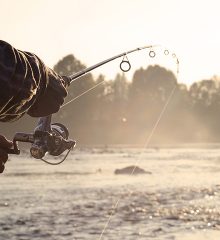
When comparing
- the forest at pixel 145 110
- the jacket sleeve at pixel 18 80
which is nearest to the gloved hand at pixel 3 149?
the jacket sleeve at pixel 18 80

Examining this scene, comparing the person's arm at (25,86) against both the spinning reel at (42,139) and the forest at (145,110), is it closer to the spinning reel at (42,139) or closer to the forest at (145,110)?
the spinning reel at (42,139)

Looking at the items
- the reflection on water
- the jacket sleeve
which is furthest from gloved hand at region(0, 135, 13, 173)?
the reflection on water

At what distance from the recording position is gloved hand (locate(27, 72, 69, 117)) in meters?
2.67

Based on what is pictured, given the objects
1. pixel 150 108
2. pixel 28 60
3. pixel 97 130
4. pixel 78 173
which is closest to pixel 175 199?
pixel 78 173

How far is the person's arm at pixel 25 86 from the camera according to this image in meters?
2.17

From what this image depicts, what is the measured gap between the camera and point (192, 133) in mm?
75750

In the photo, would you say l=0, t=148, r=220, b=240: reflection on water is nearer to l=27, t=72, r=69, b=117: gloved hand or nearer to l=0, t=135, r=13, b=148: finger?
l=0, t=135, r=13, b=148: finger

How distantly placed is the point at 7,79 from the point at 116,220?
10850 mm

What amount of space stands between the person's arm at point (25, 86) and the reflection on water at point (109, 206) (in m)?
8.51

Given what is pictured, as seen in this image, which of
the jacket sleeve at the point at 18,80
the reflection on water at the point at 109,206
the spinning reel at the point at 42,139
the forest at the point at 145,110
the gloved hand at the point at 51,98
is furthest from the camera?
the forest at the point at 145,110

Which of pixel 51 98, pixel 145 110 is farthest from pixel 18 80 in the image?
pixel 145 110

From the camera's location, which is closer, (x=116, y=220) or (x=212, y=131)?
(x=116, y=220)

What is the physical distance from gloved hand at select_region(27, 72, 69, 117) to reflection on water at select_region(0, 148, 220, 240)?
843 cm

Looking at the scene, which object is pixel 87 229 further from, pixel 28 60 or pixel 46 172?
pixel 46 172
